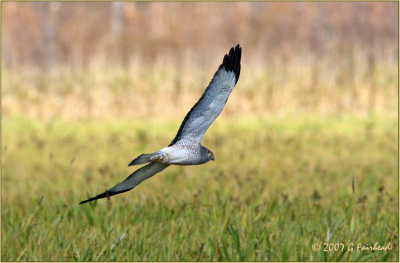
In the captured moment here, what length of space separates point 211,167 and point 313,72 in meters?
7.30

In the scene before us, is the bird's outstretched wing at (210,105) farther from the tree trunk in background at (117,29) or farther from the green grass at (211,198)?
the tree trunk in background at (117,29)

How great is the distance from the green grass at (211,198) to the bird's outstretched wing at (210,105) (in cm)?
79

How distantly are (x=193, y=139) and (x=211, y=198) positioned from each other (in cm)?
205

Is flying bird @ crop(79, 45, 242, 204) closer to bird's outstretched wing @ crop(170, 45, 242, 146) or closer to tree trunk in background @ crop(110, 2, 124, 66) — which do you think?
bird's outstretched wing @ crop(170, 45, 242, 146)

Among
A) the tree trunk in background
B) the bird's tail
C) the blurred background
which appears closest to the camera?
the bird's tail

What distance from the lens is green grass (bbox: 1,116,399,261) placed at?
4418 mm

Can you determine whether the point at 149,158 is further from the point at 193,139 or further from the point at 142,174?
the point at 193,139

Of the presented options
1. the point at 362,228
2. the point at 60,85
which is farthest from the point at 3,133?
the point at 362,228

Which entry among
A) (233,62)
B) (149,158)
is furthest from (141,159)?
(233,62)

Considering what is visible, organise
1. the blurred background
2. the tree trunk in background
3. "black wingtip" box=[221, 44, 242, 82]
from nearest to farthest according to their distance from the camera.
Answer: "black wingtip" box=[221, 44, 242, 82], the blurred background, the tree trunk in background

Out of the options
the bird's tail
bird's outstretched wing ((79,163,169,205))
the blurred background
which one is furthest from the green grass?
the blurred background

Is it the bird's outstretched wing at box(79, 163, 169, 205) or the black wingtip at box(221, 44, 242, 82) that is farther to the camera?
the black wingtip at box(221, 44, 242, 82)

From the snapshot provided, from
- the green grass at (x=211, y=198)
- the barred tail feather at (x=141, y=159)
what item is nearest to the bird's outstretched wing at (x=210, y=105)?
the barred tail feather at (x=141, y=159)

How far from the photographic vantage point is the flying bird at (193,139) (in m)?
3.70
